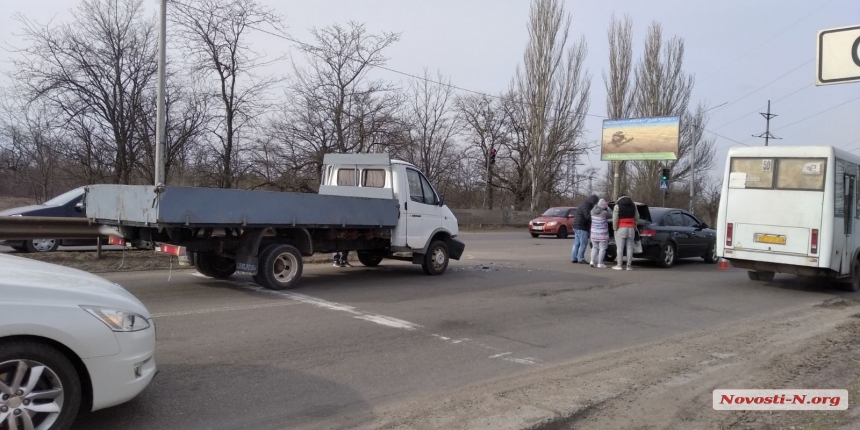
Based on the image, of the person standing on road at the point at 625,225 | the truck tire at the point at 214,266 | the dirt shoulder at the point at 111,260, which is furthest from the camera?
the person standing on road at the point at 625,225

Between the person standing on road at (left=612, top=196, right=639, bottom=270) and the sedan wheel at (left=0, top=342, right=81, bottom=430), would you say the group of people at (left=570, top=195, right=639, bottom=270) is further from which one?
the sedan wheel at (left=0, top=342, right=81, bottom=430)

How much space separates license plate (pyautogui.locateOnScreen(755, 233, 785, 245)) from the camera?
36.6 feet

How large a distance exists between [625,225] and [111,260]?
11.6m

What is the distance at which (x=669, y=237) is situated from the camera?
1534cm

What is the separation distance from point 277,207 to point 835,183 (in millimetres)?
9990

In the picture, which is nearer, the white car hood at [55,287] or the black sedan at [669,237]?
the white car hood at [55,287]

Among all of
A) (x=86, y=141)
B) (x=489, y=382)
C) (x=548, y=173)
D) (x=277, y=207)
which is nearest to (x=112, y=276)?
(x=277, y=207)

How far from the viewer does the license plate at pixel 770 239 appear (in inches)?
440

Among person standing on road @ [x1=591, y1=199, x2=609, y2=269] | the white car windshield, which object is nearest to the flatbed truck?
person standing on road @ [x1=591, y1=199, x2=609, y2=269]

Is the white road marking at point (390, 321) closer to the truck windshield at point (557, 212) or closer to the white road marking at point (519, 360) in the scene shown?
the white road marking at point (519, 360)

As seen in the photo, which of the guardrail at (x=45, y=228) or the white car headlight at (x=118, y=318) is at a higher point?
the guardrail at (x=45, y=228)

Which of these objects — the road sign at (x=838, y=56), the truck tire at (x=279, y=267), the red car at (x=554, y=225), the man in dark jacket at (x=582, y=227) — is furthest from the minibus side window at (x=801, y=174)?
the red car at (x=554, y=225)

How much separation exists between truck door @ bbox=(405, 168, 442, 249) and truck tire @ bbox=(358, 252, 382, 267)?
5.01ft

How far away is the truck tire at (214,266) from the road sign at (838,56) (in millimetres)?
9016
